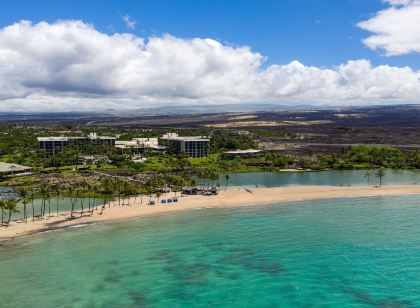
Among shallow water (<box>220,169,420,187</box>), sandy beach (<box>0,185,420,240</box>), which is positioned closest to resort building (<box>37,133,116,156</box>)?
shallow water (<box>220,169,420,187</box>)

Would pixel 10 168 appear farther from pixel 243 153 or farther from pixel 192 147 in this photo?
pixel 243 153

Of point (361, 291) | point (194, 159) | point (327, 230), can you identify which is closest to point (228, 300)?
point (361, 291)

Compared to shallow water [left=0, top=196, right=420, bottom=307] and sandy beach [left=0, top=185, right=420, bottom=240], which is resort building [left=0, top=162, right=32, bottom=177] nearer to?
sandy beach [left=0, top=185, right=420, bottom=240]

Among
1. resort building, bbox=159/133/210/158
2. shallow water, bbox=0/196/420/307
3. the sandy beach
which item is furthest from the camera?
resort building, bbox=159/133/210/158

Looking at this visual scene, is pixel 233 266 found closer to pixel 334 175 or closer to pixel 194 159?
pixel 334 175

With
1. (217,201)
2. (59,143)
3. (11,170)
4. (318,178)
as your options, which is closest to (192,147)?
(59,143)

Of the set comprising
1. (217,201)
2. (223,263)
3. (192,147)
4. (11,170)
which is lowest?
(223,263)

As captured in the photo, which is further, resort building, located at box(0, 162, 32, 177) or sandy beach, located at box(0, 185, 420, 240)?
resort building, located at box(0, 162, 32, 177)
